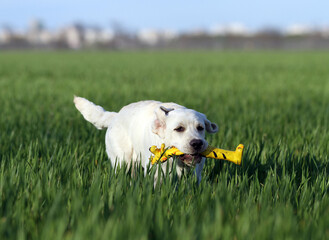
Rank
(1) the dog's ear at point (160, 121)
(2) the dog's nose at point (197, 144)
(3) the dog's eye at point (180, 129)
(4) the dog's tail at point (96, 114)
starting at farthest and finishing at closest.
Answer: (4) the dog's tail at point (96, 114)
(1) the dog's ear at point (160, 121)
(3) the dog's eye at point (180, 129)
(2) the dog's nose at point (197, 144)

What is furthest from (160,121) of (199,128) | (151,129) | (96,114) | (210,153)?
(96,114)

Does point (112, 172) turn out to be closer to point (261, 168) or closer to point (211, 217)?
point (211, 217)

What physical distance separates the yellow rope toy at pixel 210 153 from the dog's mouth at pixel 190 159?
5cm

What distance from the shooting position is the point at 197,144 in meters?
2.90

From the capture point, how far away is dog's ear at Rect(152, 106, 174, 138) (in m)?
3.11

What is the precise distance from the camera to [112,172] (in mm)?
2994

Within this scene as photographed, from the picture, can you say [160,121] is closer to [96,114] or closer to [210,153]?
[210,153]

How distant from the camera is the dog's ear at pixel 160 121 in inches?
122

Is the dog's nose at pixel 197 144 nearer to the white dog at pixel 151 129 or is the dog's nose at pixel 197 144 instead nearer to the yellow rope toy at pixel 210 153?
the white dog at pixel 151 129

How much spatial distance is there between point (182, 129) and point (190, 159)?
22 cm

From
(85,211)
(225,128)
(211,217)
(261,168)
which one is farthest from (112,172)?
(225,128)

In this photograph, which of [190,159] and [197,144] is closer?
[197,144]

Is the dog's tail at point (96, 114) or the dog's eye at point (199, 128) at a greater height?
the dog's eye at point (199, 128)

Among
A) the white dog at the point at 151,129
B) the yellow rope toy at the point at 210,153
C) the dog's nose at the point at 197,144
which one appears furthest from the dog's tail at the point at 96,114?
the dog's nose at the point at 197,144
